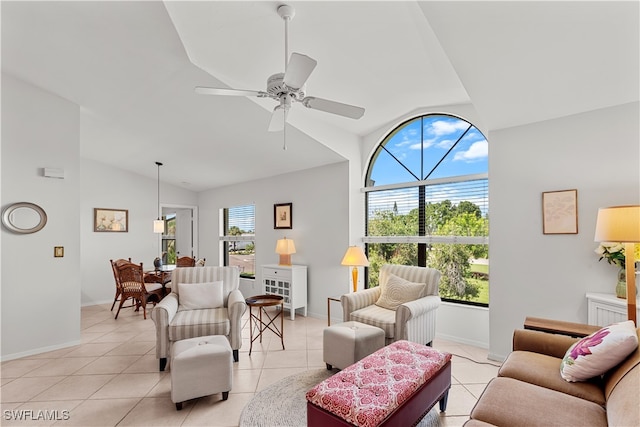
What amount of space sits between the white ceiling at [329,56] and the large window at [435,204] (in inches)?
17.4

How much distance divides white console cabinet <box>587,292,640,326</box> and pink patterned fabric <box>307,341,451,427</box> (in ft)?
4.45

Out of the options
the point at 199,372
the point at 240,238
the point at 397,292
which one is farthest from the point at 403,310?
the point at 240,238

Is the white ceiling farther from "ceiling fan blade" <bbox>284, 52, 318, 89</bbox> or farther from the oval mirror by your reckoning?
the oval mirror

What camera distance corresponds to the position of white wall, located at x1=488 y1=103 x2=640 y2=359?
2.56 meters

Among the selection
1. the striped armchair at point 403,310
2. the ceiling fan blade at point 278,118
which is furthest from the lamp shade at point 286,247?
the ceiling fan blade at point 278,118

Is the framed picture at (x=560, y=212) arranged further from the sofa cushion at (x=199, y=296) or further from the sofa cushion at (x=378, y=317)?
the sofa cushion at (x=199, y=296)

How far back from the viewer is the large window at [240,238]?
20.9 ft

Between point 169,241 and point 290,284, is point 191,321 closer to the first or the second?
point 290,284

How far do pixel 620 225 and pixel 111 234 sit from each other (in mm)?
7433

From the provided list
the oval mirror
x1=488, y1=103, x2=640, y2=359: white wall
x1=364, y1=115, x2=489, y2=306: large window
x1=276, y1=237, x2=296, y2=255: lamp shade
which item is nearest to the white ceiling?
x1=488, y1=103, x2=640, y2=359: white wall

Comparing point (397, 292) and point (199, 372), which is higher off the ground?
point (397, 292)

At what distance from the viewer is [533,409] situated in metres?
1.51

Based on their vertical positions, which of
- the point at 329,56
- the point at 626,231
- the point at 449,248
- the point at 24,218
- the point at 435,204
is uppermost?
the point at 329,56

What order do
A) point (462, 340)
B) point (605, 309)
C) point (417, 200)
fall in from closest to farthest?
point (605, 309) → point (462, 340) → point (417, 200)
